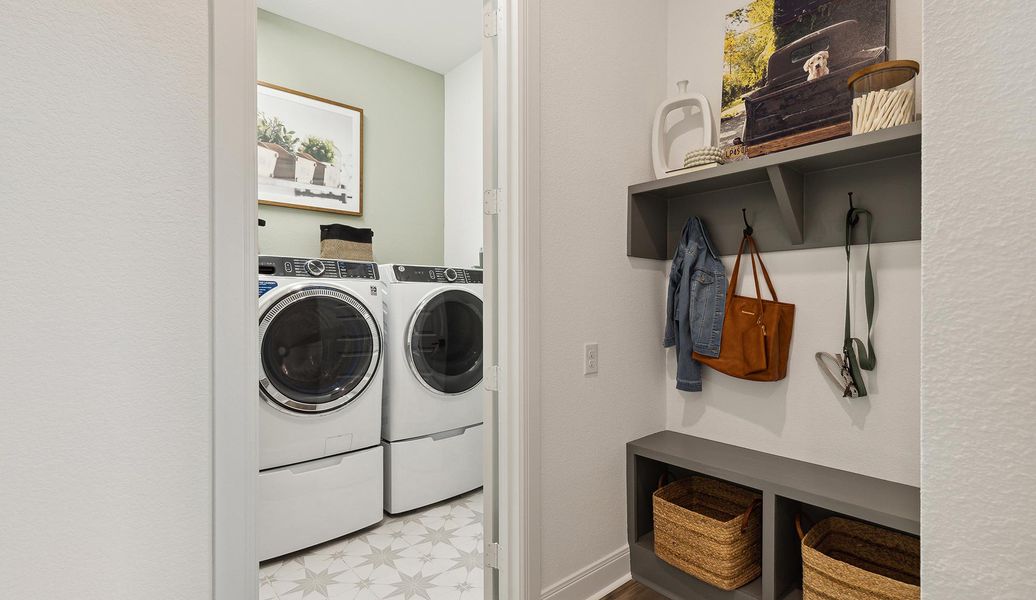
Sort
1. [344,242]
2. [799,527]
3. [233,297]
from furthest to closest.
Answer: [344,242] → [799,527] → [233,297]

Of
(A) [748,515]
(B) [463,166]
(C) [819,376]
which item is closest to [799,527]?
(A) [748,515]

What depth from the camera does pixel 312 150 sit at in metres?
2.88

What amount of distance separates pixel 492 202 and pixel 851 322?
1261 millimetres

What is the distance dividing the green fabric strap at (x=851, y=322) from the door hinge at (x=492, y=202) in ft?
3.78

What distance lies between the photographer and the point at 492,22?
1.55m

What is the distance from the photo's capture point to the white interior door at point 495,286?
1536mm

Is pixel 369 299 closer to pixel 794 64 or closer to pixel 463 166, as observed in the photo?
pixel 463 166

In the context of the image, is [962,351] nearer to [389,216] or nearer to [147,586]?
[147,586]

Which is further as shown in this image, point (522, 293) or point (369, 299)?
point (369, 299)

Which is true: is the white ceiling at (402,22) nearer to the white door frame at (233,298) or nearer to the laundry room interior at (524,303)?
the laundry room interior at (524,303)

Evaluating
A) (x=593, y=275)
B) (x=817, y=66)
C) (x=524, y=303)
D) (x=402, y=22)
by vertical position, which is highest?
(x=402, y=22)

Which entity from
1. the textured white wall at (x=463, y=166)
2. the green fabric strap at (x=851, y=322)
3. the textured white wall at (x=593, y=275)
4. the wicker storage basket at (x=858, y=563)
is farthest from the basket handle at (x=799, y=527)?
the textured white wall at (x=463, y=166)

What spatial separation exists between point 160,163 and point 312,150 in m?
2.18

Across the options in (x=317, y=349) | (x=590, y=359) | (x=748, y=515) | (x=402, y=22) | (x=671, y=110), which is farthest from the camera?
(x=402, y=22)
